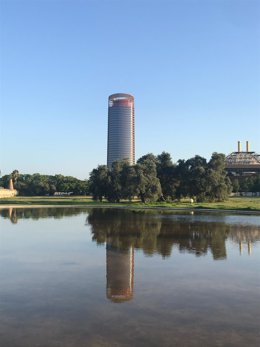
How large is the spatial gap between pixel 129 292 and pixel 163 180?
238 ft

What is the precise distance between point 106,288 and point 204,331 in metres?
5.22

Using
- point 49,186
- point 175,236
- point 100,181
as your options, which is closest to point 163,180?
point 100,181

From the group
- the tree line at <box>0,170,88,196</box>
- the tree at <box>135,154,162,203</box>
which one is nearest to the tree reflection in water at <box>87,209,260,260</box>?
the tree at <box>135,154,162,203</box>

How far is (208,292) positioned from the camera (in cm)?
1495

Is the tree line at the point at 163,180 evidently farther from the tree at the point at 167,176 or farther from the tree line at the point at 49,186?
the tree line at the point at 49,186

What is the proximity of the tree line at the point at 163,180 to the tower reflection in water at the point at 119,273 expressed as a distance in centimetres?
5132

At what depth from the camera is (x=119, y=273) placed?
17.9 meters

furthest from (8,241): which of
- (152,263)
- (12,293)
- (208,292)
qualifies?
(208,292)

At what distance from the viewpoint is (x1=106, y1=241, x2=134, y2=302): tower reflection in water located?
14.5 metres

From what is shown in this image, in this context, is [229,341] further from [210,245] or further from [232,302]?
[210,245]

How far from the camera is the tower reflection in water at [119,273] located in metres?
14.5

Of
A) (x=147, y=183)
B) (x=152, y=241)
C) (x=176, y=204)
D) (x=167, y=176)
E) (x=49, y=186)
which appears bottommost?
(x=152, y=241)

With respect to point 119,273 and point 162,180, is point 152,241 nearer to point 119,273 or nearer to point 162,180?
point 119,273

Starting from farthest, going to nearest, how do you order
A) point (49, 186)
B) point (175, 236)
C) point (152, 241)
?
point (49, 186) < point (175, 236) < point (152, 241)
